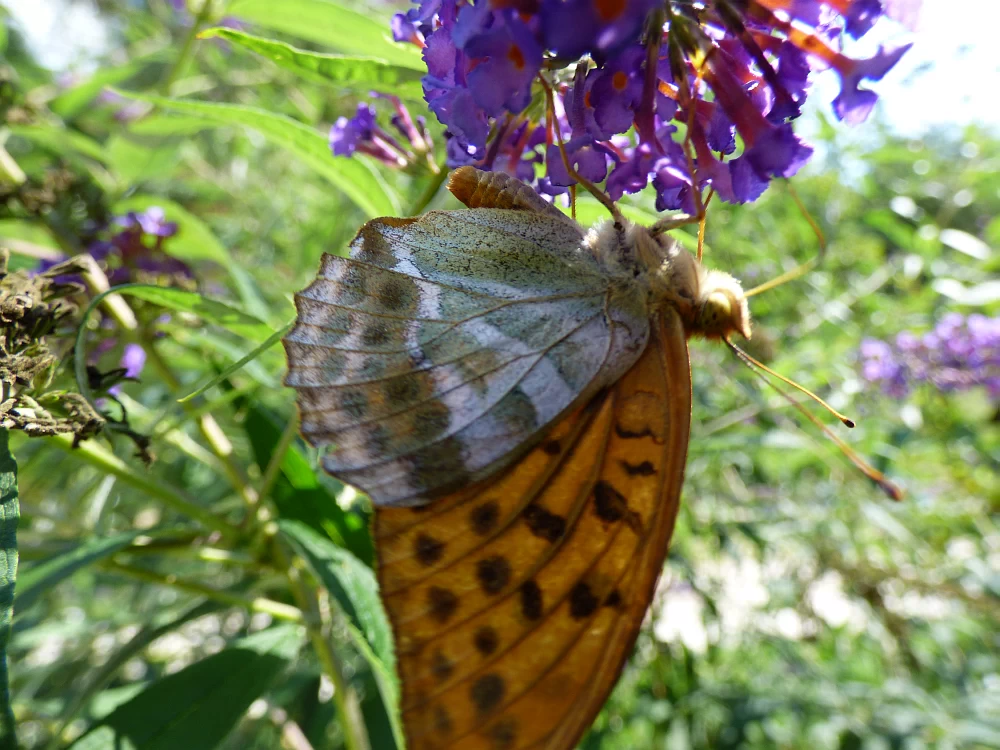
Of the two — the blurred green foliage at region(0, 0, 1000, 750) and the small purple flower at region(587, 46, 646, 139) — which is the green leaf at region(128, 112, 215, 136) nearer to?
the blurred green foliage at region(0, 0, 1000, 750)

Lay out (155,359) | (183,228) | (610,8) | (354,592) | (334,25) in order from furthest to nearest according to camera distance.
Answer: (183,228)
(155,359)
(334,25)
(354,592)
(610,8)

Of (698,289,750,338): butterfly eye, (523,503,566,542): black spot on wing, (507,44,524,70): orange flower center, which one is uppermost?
(507,44,524,70): orange flower center

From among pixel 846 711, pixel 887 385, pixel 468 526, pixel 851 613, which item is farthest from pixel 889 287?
pixel 468 526

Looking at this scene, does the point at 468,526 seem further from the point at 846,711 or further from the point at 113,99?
the point at 113,99

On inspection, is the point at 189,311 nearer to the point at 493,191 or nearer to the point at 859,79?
the point at 493,191

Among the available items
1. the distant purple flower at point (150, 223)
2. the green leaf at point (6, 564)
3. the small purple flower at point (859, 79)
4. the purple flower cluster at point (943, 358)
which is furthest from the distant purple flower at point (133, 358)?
the purple flower cluster at point (943, 358)

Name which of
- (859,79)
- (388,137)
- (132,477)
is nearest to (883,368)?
(859,79)

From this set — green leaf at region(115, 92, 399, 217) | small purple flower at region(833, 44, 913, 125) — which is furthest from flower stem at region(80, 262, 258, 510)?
small purple flower at region(833, 44, 913, 125)
